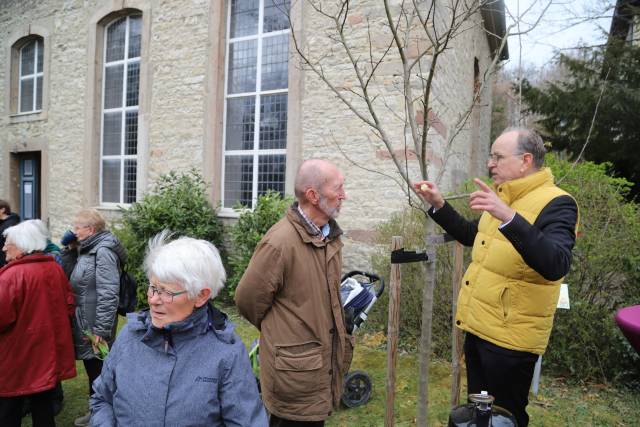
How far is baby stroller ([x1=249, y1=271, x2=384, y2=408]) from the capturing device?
3.17 metres

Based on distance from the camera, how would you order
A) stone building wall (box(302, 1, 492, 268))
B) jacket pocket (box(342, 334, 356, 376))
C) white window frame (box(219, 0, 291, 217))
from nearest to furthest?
jacket pocket (box(342, 334, 356, 376)), stone building wall (box(302, 1, 492, 268)), white window frame (box(219, 0, 291, 217))

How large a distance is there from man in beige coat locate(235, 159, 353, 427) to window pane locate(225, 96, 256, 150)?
6.34 m

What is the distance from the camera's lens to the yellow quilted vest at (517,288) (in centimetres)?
208

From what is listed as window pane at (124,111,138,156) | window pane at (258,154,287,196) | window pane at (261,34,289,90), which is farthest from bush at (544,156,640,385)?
window pane at (124,111,138,156)

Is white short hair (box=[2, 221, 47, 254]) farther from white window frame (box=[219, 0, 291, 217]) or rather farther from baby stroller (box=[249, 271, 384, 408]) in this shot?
white window frame (box=[219, 0, 291, 217])

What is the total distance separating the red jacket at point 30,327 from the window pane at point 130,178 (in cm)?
741

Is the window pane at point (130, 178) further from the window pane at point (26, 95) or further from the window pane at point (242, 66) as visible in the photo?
the window pane at point (26, 95)

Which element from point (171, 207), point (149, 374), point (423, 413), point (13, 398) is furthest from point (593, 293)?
point (171, 207)

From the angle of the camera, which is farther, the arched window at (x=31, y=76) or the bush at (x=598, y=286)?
the arched window at (x=31, y=76)

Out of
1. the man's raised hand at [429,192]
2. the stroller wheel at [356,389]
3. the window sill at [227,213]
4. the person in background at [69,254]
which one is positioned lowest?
the stroller wheel at [356,389]

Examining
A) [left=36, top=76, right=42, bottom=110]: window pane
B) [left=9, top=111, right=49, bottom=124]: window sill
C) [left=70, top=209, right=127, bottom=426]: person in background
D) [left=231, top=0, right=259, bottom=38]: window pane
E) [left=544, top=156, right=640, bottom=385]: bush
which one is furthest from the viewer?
[left=36, top=76, right=42, bottom=110]: window pane

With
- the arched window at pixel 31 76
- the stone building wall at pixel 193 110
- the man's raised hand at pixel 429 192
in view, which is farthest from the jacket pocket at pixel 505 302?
the arched window at pixel 31 76

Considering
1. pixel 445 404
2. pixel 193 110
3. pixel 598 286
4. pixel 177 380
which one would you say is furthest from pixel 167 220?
pixel 177 380

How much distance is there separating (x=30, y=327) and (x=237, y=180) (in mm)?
5859
